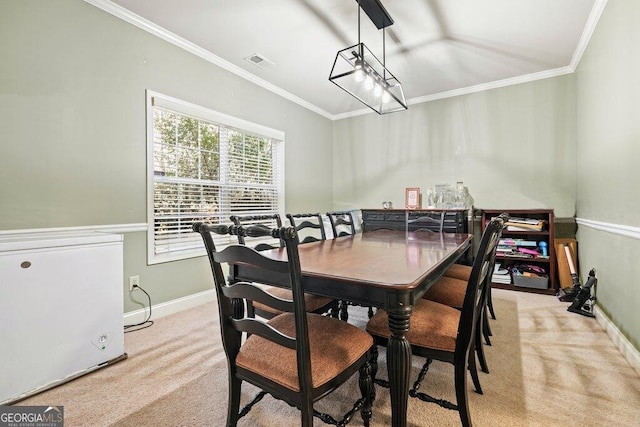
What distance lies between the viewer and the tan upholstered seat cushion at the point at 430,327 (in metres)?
1.25

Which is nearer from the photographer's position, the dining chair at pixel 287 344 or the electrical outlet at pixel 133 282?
the dining chair at pixel 287 344

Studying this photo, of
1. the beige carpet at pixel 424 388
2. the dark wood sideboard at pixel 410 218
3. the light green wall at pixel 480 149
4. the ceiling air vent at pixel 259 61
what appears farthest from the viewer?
the dark wood sideboard at pixel 410 218

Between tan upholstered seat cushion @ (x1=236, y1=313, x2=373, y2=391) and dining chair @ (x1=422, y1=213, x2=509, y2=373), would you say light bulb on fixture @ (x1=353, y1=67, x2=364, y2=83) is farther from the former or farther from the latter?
tan upholstered seat cushion @ (x1=236, y1=313, x2=373, y2=391)

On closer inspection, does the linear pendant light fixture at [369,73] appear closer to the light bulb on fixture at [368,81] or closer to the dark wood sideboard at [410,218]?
the light bulb on fixture at [368,81]

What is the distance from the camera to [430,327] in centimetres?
129

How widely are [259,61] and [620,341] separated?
156 inches

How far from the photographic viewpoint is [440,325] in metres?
1.31

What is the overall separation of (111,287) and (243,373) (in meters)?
1.27

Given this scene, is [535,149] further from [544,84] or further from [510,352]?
[510,352]

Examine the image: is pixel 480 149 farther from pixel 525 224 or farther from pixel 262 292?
pixel 262 292

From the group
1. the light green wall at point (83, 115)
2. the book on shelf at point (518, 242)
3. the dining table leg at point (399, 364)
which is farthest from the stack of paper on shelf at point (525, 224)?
the light green wall at point (83, 115)

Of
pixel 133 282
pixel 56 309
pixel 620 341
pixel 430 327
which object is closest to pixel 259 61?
pixel 133 282

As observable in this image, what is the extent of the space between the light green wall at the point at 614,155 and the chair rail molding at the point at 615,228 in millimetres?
31

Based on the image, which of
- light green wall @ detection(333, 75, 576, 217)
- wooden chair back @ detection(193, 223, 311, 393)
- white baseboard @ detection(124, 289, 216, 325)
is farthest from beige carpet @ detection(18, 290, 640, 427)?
light green wall @ detection(333, 75, 576, 217)
